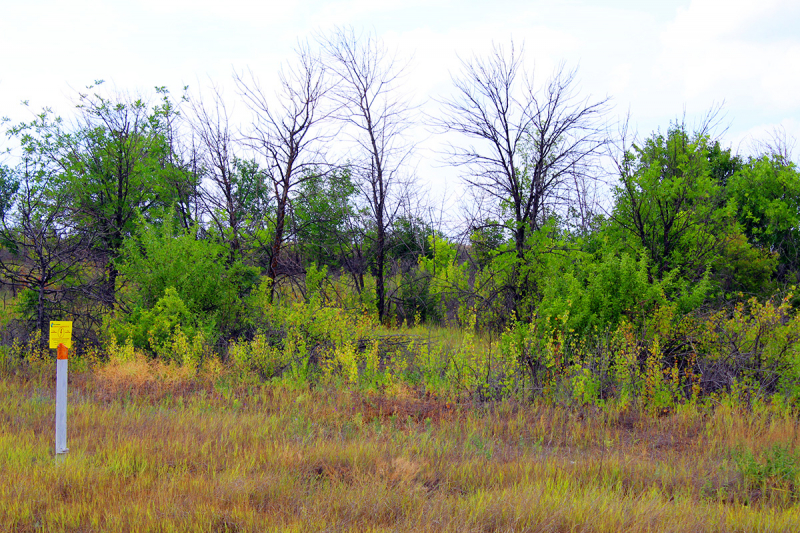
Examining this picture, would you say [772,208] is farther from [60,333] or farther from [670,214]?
[60,333]

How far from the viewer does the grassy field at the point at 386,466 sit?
425 centimetres

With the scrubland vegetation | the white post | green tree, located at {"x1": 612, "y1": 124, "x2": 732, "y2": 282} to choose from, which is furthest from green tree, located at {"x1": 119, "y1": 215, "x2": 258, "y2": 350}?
green tree, located at {"x1": 612, "y1": 124, "x2": 732, "y2": 282}

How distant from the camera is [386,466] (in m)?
5.31

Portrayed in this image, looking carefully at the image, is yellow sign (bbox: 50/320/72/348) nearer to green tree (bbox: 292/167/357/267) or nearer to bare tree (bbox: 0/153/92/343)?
bare tree (bbox: 0/153/92/343)

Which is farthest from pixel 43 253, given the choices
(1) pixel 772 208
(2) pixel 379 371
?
(1) pixel 772 208

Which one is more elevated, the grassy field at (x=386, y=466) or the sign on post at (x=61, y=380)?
the sign on post at (x=61, y=380)

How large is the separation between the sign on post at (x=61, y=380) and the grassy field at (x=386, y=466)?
0.22 meters

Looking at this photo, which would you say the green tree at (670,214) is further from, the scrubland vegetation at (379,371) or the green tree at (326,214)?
the green tree at (326,214)

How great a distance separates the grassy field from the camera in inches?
167

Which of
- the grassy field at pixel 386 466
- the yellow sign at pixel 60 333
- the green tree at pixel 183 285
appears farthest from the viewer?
the green tree at pixel 183 285

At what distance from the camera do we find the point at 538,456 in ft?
19.5

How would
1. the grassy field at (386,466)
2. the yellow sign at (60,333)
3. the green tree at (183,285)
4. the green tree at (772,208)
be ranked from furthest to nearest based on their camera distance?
1. the green tree at (772,208)
2. the green tree at (183,285)
3. the yellow sign at (60,333)
4. the grassy field at (386,466)

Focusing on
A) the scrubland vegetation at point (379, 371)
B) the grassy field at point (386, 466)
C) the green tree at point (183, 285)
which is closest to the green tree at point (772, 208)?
the scrubland vegetation at point (379, 371)

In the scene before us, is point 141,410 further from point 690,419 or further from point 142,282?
point 690,419
